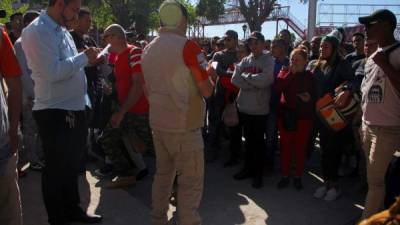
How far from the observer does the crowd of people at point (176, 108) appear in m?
3.15

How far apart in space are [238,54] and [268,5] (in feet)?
98.0

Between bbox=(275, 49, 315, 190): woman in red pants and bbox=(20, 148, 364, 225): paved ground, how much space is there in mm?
390

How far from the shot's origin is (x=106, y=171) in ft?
17.9

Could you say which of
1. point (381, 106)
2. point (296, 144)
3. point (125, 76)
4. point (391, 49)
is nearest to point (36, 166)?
point (125, 76)

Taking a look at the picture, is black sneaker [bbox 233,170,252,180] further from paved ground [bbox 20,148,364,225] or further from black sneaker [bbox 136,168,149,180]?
black sneaker [bbox 136,168,149,180]

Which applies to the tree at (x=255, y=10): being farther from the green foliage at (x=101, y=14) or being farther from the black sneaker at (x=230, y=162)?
the black sneaker at (x=230, y=162)

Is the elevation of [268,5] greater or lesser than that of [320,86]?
greater

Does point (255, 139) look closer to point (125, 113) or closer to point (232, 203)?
point (232, 203)

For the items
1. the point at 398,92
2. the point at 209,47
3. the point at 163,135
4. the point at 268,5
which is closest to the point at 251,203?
the point at 163,135

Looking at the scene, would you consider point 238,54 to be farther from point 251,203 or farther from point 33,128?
point 33,128

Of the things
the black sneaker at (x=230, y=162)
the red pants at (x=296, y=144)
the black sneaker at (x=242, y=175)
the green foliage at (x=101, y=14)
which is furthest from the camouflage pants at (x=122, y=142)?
the green foliage at (x=101, y=14)

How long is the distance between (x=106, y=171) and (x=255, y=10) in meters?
30.6

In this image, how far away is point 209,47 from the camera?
39.4ft

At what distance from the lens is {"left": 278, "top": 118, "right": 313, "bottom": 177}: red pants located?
4871 mm
